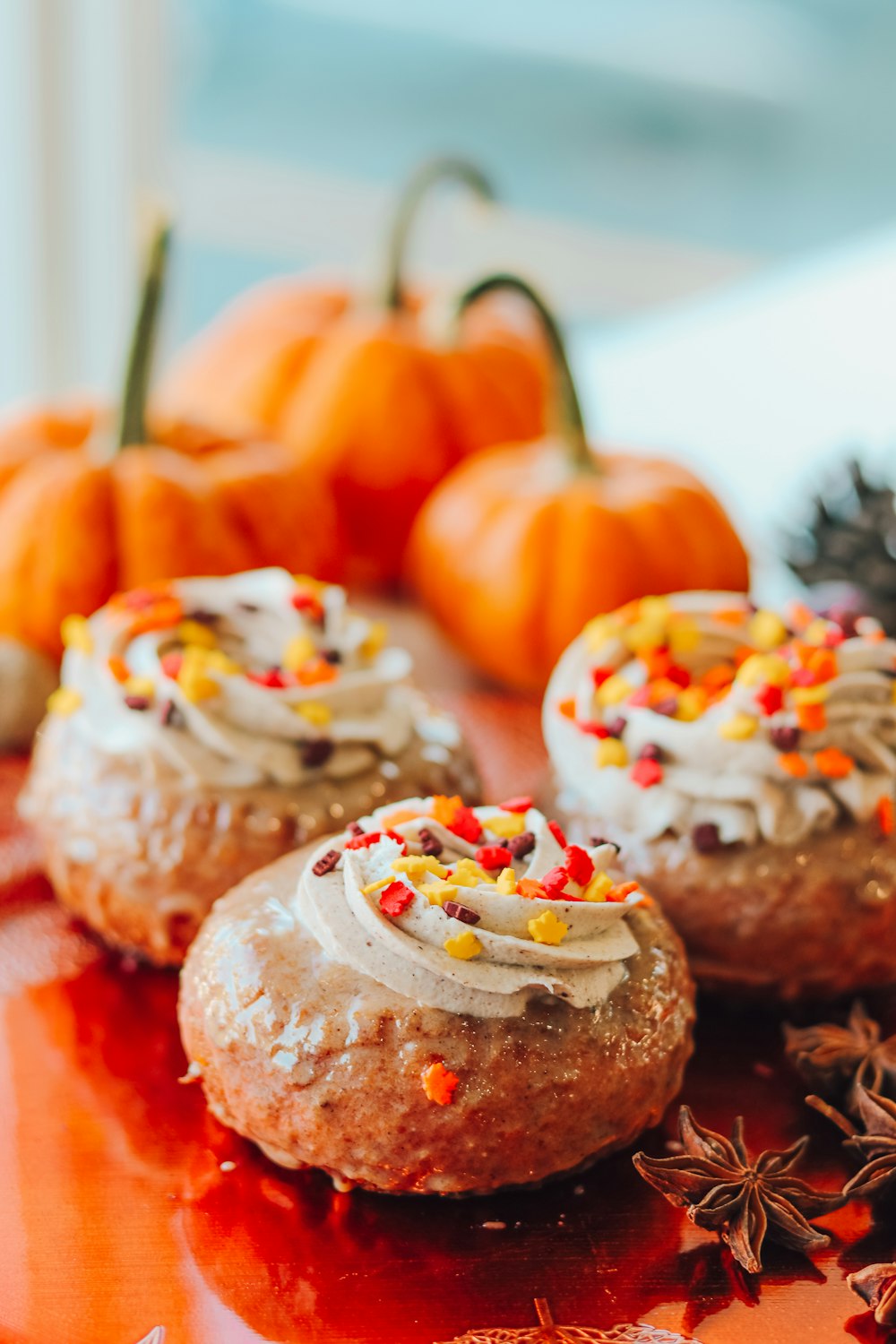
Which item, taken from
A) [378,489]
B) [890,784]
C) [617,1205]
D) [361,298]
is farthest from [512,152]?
[617,1205]

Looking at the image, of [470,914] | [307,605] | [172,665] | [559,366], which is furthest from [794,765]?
[559,366]

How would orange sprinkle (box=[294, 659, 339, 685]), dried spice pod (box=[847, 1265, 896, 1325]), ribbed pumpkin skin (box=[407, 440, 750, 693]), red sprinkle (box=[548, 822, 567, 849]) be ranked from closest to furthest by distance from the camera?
dried spice pod (box=[847, 1265, 896, 1325]) < red sprinkle (box=[548, 822, 567, 849]) < orange sprinkle (box=[294, 659, 339, 685]) < ribbed pumpkin skin (box=[407, 440, 750, 693])

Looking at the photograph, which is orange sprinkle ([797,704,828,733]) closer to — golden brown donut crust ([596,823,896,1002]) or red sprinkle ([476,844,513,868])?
golden brown donut crust ([596,823,896,1002])

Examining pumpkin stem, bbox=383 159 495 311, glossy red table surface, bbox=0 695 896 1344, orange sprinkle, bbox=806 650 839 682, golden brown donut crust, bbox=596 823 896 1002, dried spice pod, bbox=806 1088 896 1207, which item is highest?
pumpkin stem, bbox=383 159 495 311

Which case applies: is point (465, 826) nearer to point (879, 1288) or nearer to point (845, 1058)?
point (845, 1058)

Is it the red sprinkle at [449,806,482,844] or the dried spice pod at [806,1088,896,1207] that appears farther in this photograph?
the red sprinkle at [449,806,482,844]

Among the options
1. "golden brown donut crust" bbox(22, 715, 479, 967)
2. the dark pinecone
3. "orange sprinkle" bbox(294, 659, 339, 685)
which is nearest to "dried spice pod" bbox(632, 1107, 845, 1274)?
"golden brown donut crust" bbox(22, 715, 479, 967)

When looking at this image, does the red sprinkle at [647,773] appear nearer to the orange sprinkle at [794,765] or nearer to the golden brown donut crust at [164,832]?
the orange sprinkle at [794,765]
